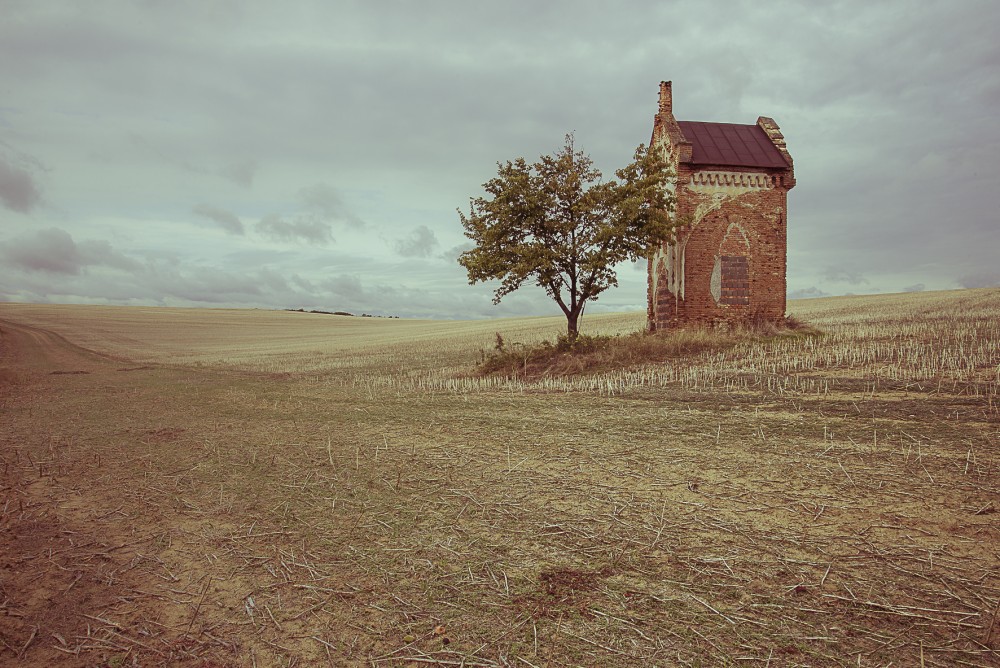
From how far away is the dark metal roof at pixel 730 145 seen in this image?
2175 centimetres

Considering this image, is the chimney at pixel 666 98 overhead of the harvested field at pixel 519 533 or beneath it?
overhead

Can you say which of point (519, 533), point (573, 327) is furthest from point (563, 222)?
point (519, 533)

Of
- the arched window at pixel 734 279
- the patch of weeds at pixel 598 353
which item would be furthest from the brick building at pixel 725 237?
the patch of weeds at pixel 598 353

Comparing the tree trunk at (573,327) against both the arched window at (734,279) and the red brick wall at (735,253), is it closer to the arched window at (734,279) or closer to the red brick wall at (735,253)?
the red brick wall at (735,253)

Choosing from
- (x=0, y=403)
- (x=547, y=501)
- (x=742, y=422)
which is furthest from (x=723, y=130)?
(x=0, y=403)

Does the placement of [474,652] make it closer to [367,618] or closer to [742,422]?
[367,618]

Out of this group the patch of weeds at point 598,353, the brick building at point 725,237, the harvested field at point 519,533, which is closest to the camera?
the harvested field at point 519,533

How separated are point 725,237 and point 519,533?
1968 centimetres

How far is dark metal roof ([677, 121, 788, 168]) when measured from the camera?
21750 mm

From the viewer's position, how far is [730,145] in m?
22.7

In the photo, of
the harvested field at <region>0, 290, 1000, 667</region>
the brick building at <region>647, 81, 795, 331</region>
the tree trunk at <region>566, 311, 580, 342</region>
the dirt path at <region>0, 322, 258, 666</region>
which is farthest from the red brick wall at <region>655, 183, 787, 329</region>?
the dirt path at <region>0, 322, 258, 666</region>

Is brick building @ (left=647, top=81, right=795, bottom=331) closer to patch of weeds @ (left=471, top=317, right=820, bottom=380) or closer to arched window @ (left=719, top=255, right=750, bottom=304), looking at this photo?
arched window @ (left=719, top=255, right=750, bottom=304)

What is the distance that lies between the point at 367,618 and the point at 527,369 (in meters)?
14.0

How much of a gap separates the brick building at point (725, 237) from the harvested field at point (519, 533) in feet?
35.2
